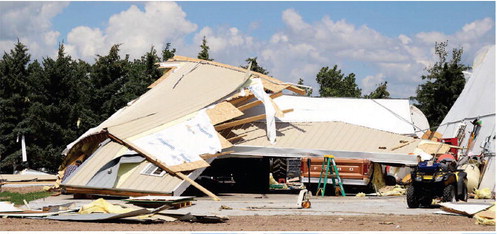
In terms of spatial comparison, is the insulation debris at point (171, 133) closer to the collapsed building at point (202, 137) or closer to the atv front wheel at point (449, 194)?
the collapsed building at point (202, 137)

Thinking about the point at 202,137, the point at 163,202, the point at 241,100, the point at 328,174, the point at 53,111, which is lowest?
the point at 163,202

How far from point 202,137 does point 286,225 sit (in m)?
12.4

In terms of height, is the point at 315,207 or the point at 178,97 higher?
the point at 178,97

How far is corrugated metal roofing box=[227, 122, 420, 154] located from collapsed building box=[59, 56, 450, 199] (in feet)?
0.13

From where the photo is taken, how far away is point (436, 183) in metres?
20.2

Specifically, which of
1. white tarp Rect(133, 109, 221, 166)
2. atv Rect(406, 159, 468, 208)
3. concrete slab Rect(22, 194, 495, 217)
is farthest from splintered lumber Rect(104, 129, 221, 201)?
atv Rect(406, 159, 468, 208)

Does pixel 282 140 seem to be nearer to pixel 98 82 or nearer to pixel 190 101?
pixel 190 101

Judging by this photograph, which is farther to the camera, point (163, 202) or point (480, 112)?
point (480, 112)

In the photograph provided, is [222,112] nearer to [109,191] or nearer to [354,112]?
[109,191]

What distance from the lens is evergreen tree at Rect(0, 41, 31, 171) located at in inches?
2122

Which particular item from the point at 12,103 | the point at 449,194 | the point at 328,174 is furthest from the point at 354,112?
the point at 12,103

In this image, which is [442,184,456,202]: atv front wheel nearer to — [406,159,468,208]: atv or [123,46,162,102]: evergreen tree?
[406,159,468,208]: atv

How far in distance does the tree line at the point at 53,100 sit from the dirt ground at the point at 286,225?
3636 centimetres

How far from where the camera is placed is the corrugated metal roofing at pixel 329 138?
98.7 feet
